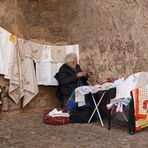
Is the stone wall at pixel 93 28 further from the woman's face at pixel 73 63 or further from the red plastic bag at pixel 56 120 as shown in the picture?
the red plastic bag at pixel 56 120

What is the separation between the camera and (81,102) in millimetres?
5512

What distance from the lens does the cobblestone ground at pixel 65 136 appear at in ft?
13.9

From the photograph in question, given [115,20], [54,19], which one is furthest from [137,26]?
[54,19]

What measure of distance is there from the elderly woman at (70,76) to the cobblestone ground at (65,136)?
0.80 m

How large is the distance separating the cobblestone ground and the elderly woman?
795mm

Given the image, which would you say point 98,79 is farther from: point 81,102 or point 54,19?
point 54,19

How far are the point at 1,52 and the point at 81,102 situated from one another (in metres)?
1.66

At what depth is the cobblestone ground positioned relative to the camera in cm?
424

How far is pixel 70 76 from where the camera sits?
19.9ft

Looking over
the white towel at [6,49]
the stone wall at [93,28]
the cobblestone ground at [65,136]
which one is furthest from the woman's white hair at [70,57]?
the cobblestone ground at [65,136]

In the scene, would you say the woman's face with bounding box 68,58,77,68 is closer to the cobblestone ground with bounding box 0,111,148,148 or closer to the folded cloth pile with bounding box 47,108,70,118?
the folded cloth pile with bounding box 47,108,70,118

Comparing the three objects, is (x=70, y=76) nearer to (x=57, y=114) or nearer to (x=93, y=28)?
(x=57, y=114)

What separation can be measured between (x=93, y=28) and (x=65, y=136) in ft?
7.92

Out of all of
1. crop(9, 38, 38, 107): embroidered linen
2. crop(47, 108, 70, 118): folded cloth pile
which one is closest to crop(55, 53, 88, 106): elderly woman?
crop(9, 38, 38, 107): embroidered linen
